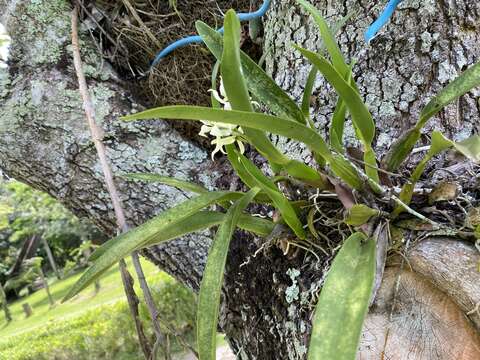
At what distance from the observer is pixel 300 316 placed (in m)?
0.71

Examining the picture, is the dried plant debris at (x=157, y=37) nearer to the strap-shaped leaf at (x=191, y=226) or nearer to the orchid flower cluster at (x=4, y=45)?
the orchid flower cluster at (x=4, y=45)

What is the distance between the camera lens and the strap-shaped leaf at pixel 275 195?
611mm

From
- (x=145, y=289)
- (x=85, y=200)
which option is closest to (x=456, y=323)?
(x=145, y=289)

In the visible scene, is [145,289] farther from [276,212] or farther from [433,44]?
[433,44]

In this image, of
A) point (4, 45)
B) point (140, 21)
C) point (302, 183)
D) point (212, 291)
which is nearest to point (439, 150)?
point (302, 183)

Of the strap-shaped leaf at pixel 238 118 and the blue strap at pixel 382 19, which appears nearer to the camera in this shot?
the strap-shaped leaf at pixel 238 118

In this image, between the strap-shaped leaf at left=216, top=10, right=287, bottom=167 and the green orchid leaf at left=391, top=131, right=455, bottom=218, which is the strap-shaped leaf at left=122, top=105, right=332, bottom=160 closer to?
the strap-shaped leaf at left=216, top=10, right=287, bottom=167

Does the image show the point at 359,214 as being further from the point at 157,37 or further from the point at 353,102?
the point at 157,37

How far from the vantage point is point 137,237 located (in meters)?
0.61

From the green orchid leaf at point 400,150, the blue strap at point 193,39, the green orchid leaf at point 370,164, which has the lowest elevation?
the green orchid leaf at point 370,164

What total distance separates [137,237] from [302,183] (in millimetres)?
208

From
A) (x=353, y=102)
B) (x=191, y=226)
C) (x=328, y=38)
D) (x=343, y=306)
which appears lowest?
(x=343, y=306)

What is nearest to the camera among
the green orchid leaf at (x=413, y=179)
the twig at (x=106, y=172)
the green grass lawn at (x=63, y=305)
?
Answer: the green orchid leaf at (x=413, y=179)

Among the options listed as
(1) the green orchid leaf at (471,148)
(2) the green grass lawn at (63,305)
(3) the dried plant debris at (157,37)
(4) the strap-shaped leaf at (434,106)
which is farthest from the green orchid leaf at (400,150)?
(2) the green grass lawn at (63,305)
